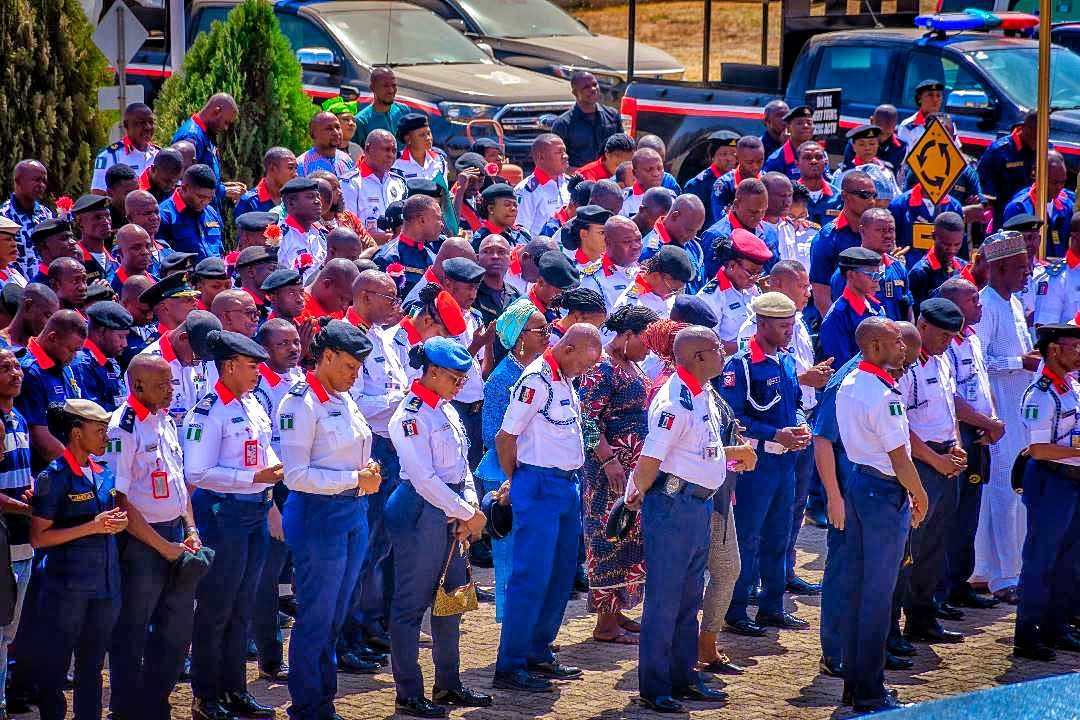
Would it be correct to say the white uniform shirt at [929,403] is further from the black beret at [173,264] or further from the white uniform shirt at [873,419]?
the black beret at [173,264]

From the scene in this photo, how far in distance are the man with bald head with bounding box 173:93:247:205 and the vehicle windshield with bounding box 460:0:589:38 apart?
8.54 metres

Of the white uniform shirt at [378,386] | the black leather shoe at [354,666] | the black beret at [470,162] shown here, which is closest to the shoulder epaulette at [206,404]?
the white uniform shirt at [378,386]

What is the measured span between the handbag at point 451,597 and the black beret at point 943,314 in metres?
2.91

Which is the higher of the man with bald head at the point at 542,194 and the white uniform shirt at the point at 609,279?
the man with bald head at the point at 542,194

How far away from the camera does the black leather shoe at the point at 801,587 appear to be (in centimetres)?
1053

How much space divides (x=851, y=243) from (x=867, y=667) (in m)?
4.50

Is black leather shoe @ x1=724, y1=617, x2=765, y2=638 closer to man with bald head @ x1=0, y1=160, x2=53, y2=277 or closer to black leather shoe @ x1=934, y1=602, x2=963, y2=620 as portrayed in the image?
black leather shoe @ x1=934, y1=602, x2=963, y2=620

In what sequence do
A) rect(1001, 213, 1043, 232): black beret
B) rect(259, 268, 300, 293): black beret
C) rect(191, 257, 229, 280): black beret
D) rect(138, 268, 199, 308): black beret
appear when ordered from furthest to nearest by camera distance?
rect(1001, 213, 1043, 232): black beret < rect(191, 257, 229, 280): black beret < rect(259, 268, 300, 293): black beret < rect(138, 268, 199, 308): black beret

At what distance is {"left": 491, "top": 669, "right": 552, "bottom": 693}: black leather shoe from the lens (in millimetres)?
8562

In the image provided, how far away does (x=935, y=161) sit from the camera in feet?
43.1

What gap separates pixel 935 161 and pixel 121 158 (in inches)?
248

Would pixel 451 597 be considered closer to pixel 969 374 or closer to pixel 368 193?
pixel 969 374

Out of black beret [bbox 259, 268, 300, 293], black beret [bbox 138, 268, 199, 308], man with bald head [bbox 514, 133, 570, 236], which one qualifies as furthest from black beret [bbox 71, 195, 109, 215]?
man with bald head [bbox 514, 133, 570, 236]

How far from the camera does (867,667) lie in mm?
8297
